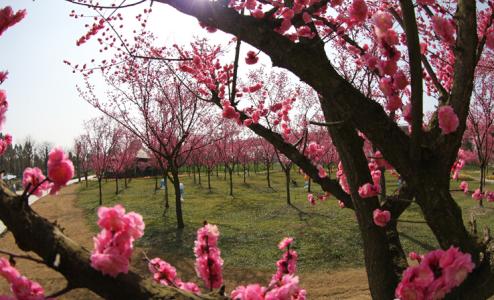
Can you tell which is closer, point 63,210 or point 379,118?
point 379,118

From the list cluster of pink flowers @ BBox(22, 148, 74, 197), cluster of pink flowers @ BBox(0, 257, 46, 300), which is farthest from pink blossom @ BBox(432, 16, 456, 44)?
cluster of pink flowers @ BBox(0, 257, 46, 300)

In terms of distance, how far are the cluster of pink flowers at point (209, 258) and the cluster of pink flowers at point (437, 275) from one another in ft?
3.03

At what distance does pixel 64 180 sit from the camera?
1.28 metres

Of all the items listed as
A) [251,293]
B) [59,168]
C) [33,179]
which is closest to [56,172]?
[59,168]

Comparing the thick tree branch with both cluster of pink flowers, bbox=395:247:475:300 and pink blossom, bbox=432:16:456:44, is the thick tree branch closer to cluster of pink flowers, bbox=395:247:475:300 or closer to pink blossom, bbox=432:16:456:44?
pink blossom, bbox=432:16:456:44

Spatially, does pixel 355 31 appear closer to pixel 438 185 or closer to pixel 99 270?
pixel 438 185

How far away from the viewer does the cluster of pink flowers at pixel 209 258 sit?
2.03m

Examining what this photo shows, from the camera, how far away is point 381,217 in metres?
2.35

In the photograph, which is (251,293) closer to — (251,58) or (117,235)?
(117,235)

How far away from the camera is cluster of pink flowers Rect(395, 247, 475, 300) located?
1.46 m

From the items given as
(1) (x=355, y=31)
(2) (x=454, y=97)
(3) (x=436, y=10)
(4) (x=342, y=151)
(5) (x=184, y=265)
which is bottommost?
(5) (x=184, y=265)

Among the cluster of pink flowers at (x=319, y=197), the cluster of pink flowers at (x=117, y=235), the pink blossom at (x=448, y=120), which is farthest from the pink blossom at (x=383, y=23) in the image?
the cluster of pink flowers at (x=319, y=197)

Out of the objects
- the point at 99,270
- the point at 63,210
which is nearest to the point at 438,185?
the point at 99,270

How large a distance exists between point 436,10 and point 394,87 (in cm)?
185
